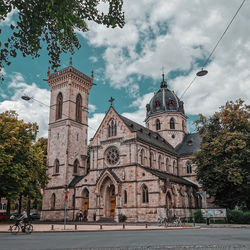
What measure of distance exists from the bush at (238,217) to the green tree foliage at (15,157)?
24833 millimetres

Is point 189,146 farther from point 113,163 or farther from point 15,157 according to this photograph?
point 15,157

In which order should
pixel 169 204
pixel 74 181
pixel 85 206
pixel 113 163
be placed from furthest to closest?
pixel 74 181 < pixel 85 206 < pixel 113 163 < pixel 169 204

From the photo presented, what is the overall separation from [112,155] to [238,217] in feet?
61.7

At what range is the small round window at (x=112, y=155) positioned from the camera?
137 feet

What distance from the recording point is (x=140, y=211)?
3681cm

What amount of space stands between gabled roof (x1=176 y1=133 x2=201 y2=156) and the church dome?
6.09 metres

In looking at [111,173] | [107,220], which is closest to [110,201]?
[107,220]

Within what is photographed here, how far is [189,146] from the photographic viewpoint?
182ft

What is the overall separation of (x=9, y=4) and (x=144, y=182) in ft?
108

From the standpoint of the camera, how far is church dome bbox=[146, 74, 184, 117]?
5925 cm

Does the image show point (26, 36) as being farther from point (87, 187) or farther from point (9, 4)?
point (87, 187)

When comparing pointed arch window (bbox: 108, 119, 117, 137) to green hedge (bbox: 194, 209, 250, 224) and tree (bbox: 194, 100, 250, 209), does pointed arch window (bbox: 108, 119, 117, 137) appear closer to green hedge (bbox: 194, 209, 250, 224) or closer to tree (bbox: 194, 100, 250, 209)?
tree (bbox: 194, 100, 250, 209)

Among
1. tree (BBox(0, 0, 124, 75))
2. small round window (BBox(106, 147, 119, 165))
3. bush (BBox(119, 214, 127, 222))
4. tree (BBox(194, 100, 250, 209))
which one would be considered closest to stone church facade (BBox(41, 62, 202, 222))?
small round window (BBox(106, 147, 119, 165))

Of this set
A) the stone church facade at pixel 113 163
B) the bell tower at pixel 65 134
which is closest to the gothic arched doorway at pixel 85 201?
the stone church facade at pixel 113 163
